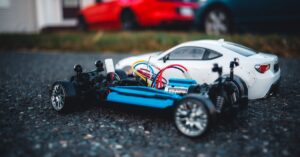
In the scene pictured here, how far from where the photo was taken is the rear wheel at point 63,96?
17.8 ft

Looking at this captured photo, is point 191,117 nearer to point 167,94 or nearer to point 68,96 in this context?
point 167,94

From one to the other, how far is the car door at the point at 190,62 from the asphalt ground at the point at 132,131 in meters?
1.05

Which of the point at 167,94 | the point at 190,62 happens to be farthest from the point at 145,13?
the point at 167,94

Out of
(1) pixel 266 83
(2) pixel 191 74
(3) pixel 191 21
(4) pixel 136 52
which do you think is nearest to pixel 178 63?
(2) pixel 191 74

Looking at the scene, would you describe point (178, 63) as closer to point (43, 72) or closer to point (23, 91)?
point (23, 91)

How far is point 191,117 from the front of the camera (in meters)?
4.39

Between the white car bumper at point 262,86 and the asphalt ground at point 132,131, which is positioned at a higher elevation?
the white car bumper at point 262,86

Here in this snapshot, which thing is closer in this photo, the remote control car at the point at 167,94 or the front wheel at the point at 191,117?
the front wheel at the point at 191,117

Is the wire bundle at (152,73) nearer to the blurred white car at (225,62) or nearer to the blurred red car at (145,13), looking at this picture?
the blurred white car at (225,62)

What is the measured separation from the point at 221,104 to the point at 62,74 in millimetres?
5666

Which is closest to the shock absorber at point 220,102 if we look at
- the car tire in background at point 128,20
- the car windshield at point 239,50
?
the car windshield at point 239,50

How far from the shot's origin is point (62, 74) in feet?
30.0

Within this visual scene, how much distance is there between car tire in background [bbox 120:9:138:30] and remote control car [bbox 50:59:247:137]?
23.1 ft

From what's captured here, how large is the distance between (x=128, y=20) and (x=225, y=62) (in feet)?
25.9
